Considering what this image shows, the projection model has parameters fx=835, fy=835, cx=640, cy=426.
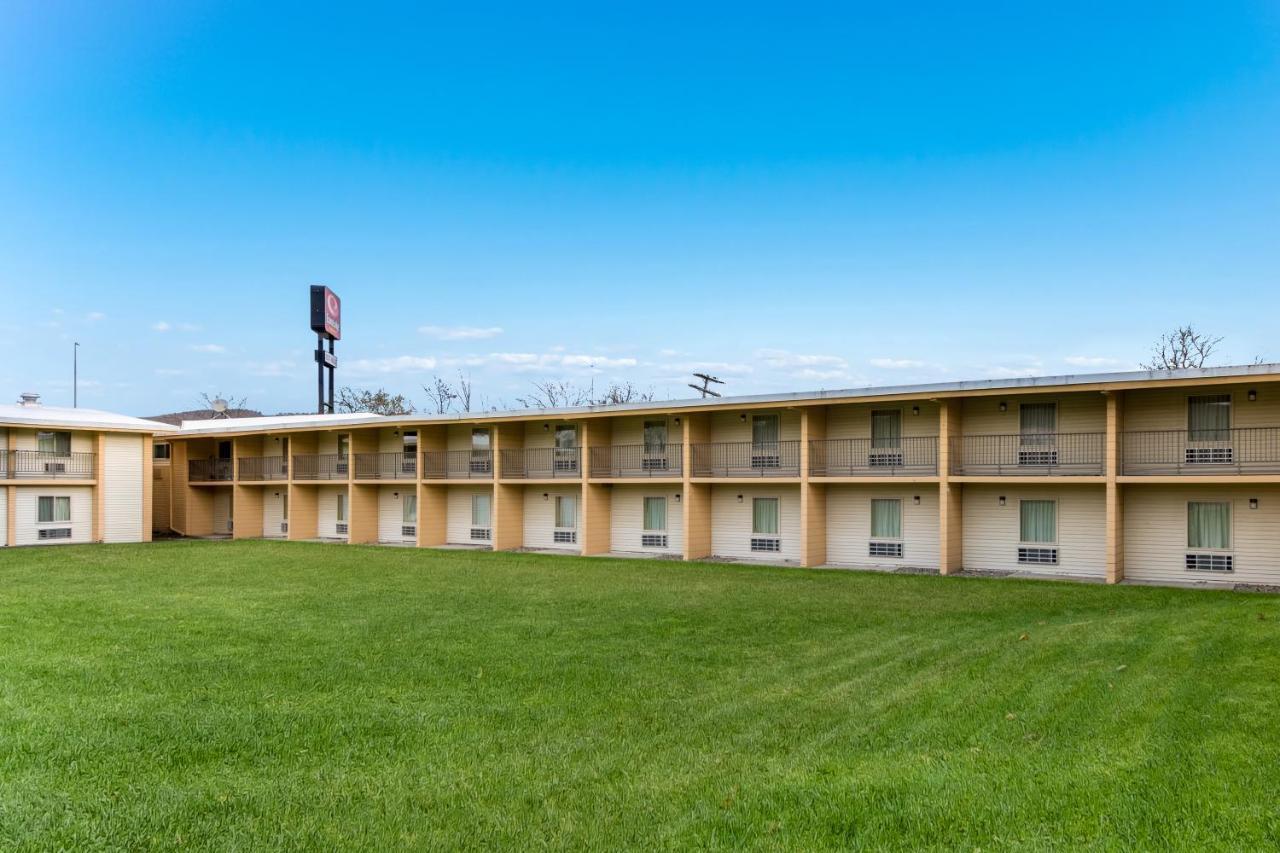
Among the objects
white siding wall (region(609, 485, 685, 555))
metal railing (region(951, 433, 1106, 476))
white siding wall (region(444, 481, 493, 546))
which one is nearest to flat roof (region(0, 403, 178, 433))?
white siding wall (region(444, 481, 493, 546))

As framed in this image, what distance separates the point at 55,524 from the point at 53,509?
0.57 meters

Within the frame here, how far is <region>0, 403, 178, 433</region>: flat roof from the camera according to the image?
29922mm

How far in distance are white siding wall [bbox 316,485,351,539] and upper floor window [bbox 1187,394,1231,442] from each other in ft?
95.5

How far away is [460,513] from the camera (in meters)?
31.2

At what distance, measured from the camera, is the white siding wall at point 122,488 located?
3259 centimetres

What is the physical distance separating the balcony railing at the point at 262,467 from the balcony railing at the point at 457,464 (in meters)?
8.07

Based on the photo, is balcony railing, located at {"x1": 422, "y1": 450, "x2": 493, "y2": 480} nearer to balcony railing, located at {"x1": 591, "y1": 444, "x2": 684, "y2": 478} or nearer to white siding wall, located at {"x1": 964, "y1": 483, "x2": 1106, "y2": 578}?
balcony railing, located at {"x1": 591, "y1": 444, "x2": 684, "y2": 478}

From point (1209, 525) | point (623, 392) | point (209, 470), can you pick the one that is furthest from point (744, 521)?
point (623, 392)

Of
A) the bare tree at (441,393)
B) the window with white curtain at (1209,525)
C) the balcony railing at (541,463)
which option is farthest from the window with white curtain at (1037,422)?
the bare tree at (441,393)

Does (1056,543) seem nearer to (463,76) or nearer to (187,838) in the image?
(187,838)

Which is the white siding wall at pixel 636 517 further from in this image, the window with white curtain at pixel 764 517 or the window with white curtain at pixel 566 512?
the window with white curtain at pixel 764 517

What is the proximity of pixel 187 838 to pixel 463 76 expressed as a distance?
29.7 metres

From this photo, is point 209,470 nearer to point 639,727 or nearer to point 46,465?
point 46,465

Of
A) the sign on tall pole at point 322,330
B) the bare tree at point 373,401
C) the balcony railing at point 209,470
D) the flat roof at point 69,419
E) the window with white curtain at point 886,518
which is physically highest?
the sign on tall pole at point 322,330
